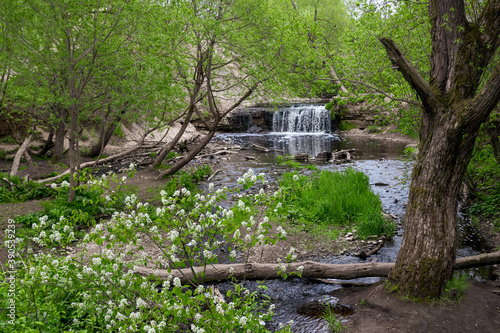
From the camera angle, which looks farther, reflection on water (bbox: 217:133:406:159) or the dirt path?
reflection on water (bbox: 217:133:406:159)

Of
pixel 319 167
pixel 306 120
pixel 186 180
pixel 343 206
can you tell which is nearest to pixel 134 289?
pixel 343 206

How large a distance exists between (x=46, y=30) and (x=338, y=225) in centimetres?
889

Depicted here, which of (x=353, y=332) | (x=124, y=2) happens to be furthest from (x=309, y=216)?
(x=124, y=2)

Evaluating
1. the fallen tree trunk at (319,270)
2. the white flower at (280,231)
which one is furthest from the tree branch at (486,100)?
the white flower at (280,231)

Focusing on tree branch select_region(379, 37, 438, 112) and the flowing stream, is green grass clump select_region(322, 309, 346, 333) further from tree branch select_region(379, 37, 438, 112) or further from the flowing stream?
tree branch select_region(379, 37, 438, 112)

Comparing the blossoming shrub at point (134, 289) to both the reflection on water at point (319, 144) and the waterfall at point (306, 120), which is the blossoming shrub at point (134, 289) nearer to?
the reflection on water at point (319, 144)

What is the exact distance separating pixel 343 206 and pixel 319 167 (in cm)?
721

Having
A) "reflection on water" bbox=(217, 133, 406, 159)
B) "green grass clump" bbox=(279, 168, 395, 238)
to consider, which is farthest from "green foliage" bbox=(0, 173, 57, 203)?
"reflection on water" bbox=(217, 133, 406, 159)

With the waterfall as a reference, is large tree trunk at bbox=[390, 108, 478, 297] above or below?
below

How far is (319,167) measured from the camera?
1694cm

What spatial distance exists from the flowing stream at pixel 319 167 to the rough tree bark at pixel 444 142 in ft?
4.97

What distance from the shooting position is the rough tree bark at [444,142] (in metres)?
5.30

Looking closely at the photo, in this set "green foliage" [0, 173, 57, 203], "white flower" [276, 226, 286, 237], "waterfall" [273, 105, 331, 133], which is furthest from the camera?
"waterfall" [273, 105, 331, 133]

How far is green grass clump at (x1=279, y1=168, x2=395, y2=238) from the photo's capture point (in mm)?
8719
